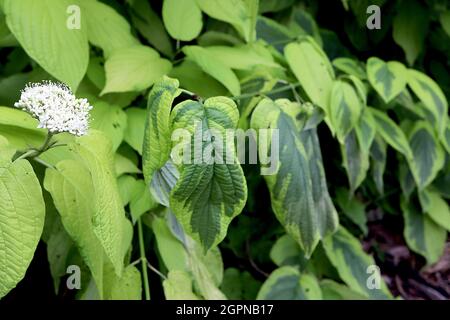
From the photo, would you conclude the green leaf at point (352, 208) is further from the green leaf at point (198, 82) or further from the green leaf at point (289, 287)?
the green leaf at point (198, 82)

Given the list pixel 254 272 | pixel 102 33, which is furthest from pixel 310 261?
pixel 102 33

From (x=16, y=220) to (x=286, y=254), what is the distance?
110cm

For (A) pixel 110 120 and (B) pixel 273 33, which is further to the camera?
(B) pixel 273 33

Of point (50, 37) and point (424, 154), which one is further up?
point (50, 37)

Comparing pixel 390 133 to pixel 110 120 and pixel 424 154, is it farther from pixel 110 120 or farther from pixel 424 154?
pixel 110 120

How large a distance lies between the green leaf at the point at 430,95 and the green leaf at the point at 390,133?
0.10 metres

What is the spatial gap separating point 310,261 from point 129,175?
713 mm

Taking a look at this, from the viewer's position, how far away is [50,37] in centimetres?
110

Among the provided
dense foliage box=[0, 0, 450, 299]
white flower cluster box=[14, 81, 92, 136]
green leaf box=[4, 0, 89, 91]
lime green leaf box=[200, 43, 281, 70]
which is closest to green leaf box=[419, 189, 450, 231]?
dense foliage box=[0, 0, 450, 299]

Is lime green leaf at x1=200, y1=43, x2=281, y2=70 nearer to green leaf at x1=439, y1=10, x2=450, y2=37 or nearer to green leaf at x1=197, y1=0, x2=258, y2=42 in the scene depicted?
green leaf at x1=197, y1=0, x2=258, y2=42

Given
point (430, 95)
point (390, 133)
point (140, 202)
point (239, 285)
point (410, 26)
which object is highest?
point (410, 26)

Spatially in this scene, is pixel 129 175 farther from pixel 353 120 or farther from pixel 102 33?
pixel 353 120

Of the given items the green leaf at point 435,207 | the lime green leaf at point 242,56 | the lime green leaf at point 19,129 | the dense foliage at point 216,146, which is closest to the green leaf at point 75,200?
the dense foliage at point 216,146

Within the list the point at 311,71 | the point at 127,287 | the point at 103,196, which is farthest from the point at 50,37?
the point at 311,71
